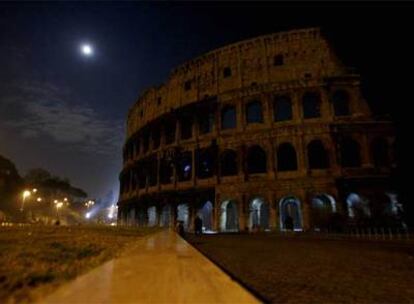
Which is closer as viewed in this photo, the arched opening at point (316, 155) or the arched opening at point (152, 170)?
the arched opening at point (316, 155)

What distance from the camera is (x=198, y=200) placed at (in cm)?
2348

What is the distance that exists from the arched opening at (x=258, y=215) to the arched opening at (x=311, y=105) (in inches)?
299

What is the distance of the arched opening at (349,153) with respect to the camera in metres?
20.8

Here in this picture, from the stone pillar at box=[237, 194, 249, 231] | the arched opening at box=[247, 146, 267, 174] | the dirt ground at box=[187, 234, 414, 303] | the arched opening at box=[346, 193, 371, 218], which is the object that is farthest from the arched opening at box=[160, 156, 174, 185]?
the dirt ground at box=[187, 234, 414, 303]

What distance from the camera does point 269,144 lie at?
21875 mm

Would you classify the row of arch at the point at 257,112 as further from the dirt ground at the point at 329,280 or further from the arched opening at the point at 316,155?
the dirt ground at the point at 329,280

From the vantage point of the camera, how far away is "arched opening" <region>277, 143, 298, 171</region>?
22.2 metres

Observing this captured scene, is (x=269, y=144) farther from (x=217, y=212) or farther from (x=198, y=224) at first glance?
(x=198, y=224)

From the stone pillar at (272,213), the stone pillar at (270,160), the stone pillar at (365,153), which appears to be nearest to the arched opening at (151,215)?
the stone pillar at (272,213)

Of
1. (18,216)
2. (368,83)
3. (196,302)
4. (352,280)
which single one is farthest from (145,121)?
(196,302)

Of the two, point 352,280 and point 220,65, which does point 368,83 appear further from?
point 352,280

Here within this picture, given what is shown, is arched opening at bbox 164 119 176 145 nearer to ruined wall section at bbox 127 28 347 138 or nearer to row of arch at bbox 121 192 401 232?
ruined wall section at bbox 127 28 347 138

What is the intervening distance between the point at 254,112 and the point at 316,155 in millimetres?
5938

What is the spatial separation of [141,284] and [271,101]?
73.5 feet
